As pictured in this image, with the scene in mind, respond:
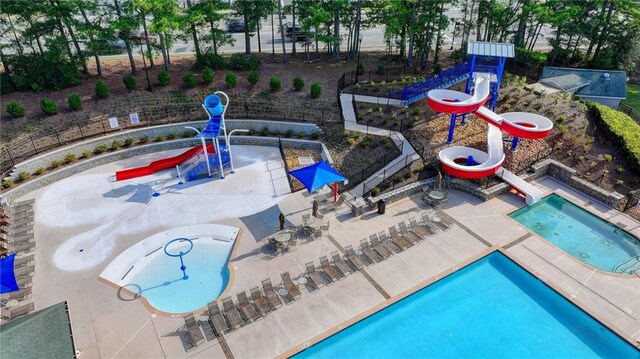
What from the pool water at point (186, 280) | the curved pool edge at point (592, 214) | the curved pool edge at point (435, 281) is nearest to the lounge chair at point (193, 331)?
the pool water at point (186, 280)

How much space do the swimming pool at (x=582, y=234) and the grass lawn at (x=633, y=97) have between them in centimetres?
1882

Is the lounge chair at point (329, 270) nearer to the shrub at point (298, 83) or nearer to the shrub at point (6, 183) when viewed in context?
the shrub at point (298, 83)

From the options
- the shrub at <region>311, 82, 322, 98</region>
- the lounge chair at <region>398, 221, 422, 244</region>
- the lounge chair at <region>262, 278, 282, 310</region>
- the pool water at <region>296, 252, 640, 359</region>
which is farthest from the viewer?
the shrub at <region>311, 82, 322, 98</region>

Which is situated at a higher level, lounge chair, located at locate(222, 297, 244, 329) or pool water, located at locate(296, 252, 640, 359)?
lounge chair, located at locate(222, 297, 244, 329)

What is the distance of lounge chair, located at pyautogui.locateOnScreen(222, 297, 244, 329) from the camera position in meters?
14.6

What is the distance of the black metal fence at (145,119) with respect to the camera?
24375 millimetres

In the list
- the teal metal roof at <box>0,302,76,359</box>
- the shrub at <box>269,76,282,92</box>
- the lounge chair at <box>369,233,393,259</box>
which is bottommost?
the lounge chair at <box>369,233,393,259</box>

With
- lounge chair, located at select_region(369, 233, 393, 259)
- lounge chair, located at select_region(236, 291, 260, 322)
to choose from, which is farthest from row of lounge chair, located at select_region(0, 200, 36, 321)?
lounge chair, located at select_region(369, 233, 393, 259)

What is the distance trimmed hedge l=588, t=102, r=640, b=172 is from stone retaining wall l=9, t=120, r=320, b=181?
61.6 feet

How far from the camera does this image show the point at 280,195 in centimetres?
2205

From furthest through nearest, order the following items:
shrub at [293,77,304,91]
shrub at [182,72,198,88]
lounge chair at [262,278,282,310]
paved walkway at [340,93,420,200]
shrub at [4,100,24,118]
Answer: shrub at [293,77,304,91], shrub at [182,72,198,88], shrub at [4,100,24,118], paved walkway at [340,93,420,200], lounge chair at [262,278,282,310]

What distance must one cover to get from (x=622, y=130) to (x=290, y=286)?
76.3 ft

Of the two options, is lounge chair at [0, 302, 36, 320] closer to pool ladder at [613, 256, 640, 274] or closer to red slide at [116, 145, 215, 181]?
red slide at [116, 145, 215, 181]

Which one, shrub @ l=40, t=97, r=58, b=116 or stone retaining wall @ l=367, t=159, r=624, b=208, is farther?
shrub @ l=40, t=97, r=58, b=116
